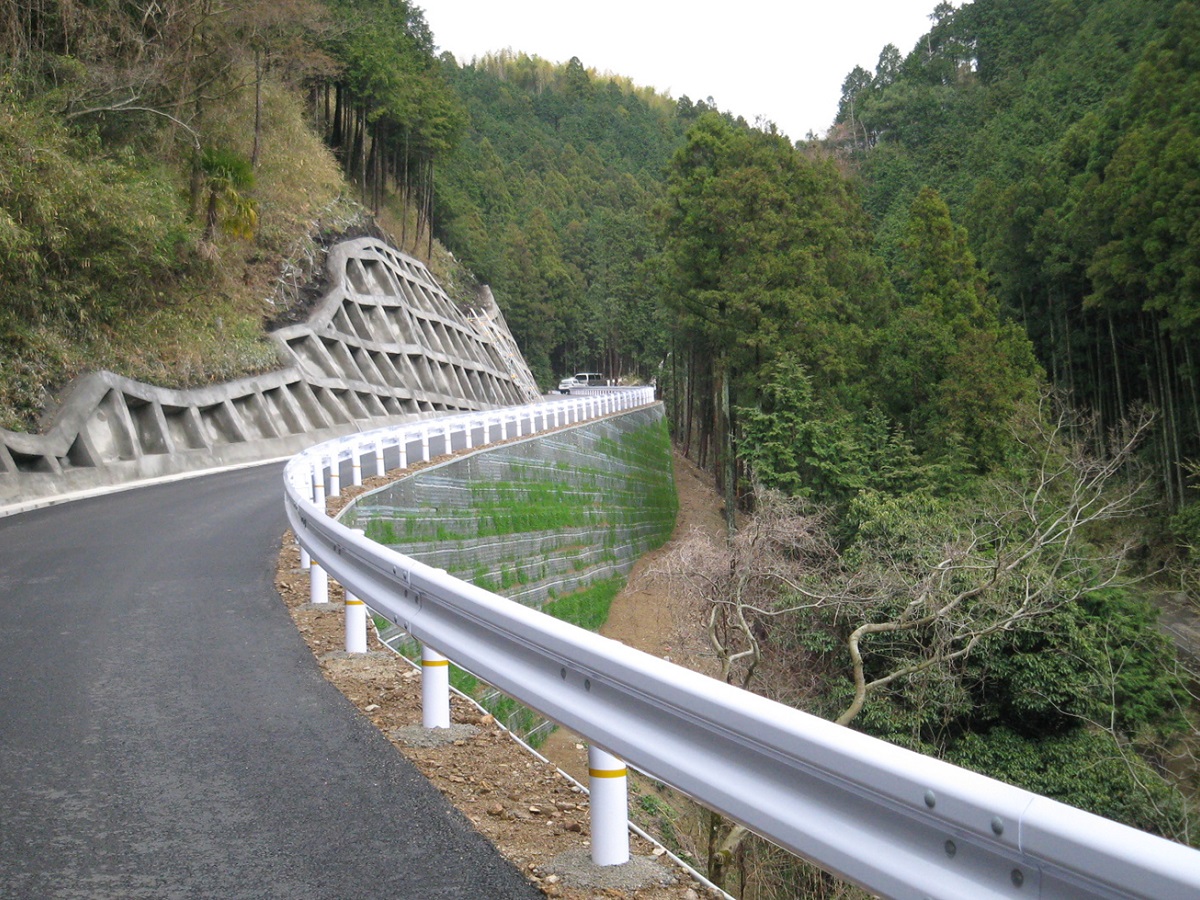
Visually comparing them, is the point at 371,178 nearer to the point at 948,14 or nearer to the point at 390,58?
the point at 390,58

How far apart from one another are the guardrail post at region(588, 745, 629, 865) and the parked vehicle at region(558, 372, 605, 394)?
7819 cm

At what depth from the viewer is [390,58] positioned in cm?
5244

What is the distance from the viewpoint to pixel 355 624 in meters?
7.46

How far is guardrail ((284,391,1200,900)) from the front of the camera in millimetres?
1965

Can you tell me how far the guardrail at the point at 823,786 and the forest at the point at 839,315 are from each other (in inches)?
282

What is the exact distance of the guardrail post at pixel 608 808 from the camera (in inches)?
147

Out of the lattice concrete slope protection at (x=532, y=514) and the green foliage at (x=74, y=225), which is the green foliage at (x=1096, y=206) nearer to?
the lattice concrete slope protection at (x=532, y=514)

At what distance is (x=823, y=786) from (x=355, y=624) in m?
5.38

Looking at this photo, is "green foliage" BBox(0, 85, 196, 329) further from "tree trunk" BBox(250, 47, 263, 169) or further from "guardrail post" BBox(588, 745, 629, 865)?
"guardrail post" BBox(588, 745, 629, 865)

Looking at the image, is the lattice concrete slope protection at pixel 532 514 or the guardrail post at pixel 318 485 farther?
the lattice concrete slope protection at pixel 532 514

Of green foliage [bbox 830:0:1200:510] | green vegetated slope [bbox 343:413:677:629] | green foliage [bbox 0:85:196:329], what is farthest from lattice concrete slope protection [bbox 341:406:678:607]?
green foliage [bbox 830:0:1200:510]

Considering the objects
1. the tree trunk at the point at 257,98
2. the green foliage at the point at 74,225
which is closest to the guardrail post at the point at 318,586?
the green foliage at the point at 74,225

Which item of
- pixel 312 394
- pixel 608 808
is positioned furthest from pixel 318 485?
pixel 312 394

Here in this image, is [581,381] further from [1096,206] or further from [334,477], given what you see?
[334,477]
